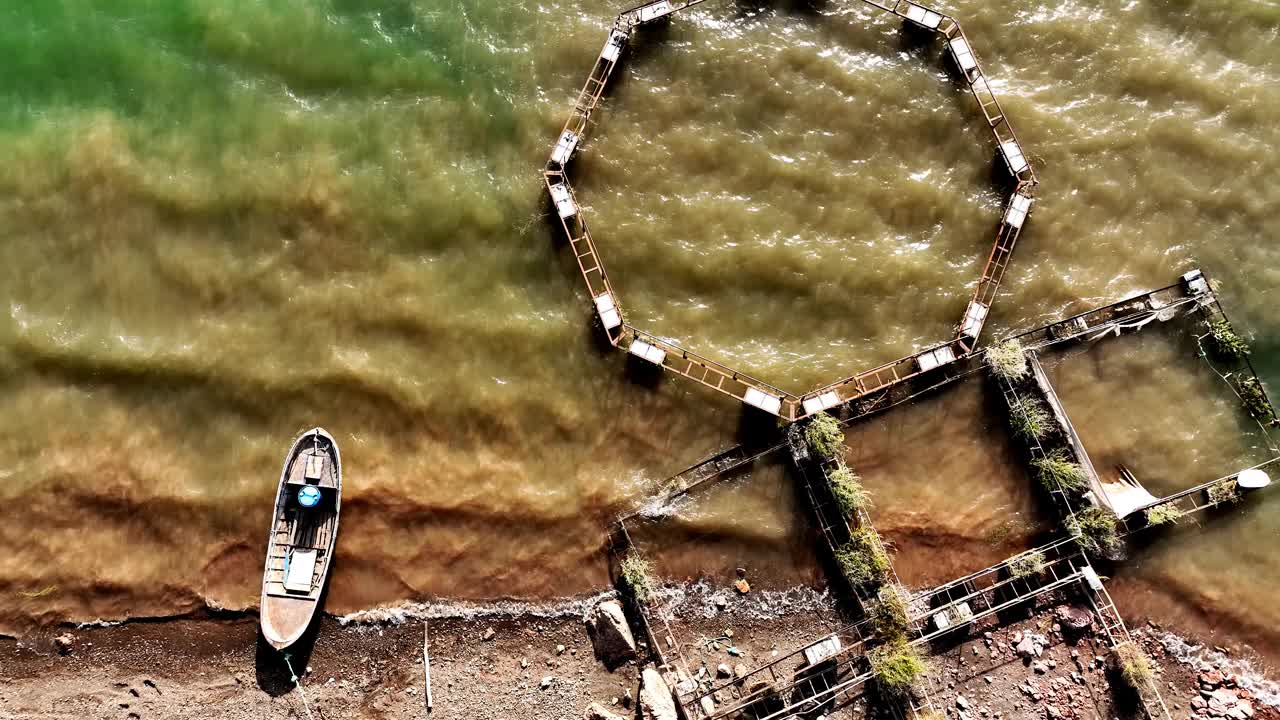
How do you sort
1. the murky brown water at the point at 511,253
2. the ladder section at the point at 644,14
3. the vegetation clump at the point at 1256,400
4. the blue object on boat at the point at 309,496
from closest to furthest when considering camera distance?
the blue object on boat at the point at 309,496 < the vegetation clump at the point at 1256,400 < the murky brown water at the point at 511,253 < the ladder section at the point at 644,14

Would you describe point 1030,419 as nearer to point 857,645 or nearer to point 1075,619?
point 1075,619

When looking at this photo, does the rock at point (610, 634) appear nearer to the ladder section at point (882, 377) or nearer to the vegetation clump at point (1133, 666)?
the ladder section at point (882, 377)

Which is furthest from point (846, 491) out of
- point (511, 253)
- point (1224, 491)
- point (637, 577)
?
point (511, 253)

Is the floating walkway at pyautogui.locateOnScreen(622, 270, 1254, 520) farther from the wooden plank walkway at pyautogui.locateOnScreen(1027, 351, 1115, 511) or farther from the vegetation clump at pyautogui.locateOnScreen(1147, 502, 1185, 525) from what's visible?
the vegetation clump at pyautogui.locateOnScreen(1147, 502, 1185, 525)

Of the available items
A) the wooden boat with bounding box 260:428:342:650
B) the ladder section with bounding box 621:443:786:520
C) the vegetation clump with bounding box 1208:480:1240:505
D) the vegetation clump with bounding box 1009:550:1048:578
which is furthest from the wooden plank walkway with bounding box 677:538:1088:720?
the wooden boat with bounding box 260:428:342:650

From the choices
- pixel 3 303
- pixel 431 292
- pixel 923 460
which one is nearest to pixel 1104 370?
pixel 923 460

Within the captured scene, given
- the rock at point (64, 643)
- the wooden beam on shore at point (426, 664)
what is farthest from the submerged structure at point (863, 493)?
the rock at point (64, 643)
